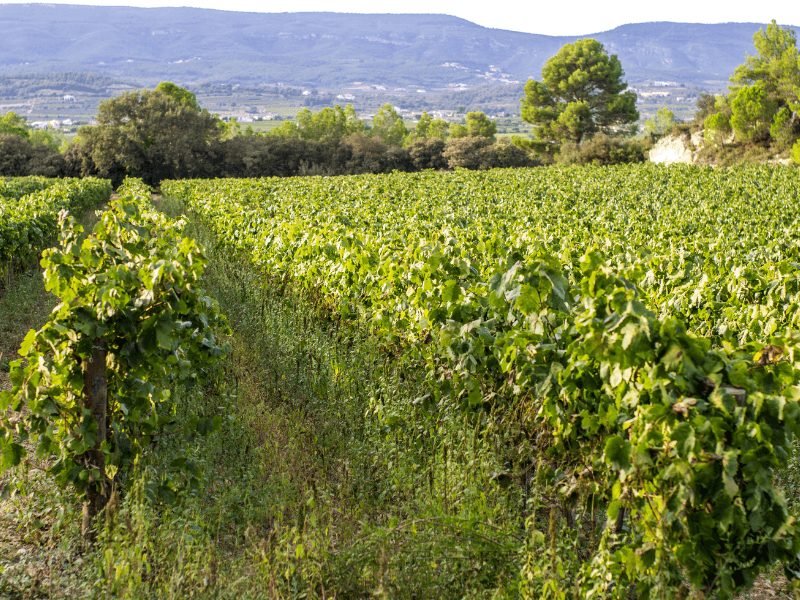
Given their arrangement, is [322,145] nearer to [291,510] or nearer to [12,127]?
[12,127]

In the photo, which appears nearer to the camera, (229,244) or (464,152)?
(229,244)

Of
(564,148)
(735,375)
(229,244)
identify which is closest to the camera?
(735,375)

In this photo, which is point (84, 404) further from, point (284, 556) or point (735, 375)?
point (735, 375)

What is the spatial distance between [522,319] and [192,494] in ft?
8.02

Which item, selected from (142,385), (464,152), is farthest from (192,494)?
(464,152)

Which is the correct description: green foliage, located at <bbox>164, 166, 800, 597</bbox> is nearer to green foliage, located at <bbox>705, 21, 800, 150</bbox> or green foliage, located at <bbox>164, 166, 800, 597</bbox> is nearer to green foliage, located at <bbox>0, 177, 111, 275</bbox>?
green foliage, located at <bbox>0, 177, 111, 275</bbox>

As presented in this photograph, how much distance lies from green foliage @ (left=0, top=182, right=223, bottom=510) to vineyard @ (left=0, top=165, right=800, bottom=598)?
0.06 feet

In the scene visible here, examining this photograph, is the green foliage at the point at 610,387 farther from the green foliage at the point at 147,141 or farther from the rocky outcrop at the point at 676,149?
the green foliage at the point at 147,141

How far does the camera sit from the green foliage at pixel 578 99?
8444 cm

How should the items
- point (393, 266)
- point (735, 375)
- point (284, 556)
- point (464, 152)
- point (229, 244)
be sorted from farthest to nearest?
point (464, 152) → point (229, 244) → point (393, 266) → point (284, 556) → point (735, 375)

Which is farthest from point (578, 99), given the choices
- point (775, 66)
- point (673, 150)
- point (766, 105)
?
point (766, 105)

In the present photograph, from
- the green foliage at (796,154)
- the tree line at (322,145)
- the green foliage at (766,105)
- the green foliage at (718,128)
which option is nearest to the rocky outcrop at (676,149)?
the tree line at (322,145)

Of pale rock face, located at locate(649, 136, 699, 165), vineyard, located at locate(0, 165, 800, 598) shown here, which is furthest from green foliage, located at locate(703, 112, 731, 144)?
vineyard, located at locate(0, 165, 800, 598)

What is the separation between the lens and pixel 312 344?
8352 millimetres
